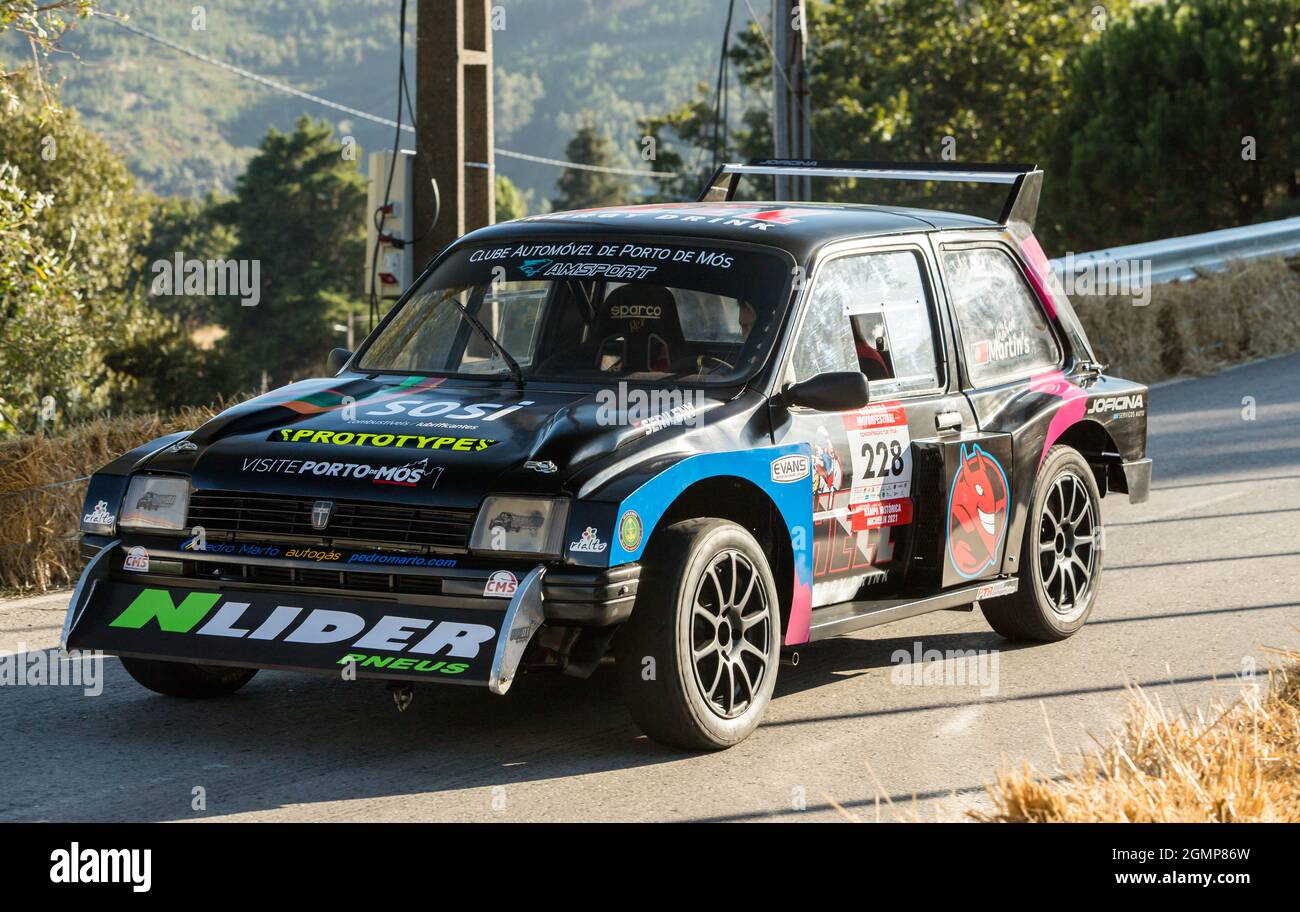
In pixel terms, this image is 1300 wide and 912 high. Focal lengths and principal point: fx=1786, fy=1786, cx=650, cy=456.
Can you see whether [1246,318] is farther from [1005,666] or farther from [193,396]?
[193,396]

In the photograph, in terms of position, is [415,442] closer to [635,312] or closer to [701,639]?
[701,639]

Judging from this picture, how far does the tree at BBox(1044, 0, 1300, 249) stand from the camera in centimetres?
3047

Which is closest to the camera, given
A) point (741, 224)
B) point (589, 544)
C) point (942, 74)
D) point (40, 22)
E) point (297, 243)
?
point (589, 544)

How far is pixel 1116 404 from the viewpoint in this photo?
8461 mm

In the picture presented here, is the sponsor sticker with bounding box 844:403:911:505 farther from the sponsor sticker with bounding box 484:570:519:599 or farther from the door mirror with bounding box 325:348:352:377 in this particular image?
the door mirror with bounding box 325:348:352:377

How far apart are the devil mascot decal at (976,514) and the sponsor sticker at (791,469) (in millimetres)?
885

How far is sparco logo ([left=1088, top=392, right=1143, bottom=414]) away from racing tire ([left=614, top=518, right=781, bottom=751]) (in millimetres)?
2605

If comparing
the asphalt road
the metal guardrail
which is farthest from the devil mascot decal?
the metal guardrail

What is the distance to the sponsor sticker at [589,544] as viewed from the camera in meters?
5.66

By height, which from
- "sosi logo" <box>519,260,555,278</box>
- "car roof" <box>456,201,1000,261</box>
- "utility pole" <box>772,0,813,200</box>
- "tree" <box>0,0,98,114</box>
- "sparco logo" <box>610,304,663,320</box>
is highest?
"utility pole" <box>772,0,813,200</box>

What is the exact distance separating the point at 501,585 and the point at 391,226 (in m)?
8.83

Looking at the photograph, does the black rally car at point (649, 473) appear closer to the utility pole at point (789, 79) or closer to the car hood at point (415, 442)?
the car hood at point (415, 442)
